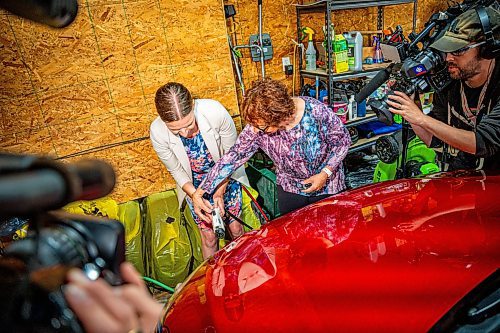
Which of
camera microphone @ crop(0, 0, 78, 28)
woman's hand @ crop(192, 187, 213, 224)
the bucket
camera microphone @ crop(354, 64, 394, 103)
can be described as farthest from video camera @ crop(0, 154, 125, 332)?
the bucket

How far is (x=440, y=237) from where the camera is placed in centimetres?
116

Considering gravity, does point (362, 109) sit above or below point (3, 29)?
below

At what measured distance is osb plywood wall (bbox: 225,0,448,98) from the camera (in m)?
3.74

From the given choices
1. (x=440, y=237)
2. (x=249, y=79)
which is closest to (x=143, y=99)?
(x=249, y=79)

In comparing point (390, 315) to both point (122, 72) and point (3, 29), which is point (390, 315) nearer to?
point (122, 72)

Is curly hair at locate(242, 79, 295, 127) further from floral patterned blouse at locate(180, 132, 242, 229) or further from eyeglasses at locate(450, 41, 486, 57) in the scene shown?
eyeglasses at locate(450, 41, 486, 57)

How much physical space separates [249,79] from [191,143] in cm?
173

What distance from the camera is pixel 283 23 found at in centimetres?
397

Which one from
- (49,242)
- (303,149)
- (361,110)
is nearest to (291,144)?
(303,149)

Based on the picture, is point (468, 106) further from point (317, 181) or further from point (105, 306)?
point (105, 306)

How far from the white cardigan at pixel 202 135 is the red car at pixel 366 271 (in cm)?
122

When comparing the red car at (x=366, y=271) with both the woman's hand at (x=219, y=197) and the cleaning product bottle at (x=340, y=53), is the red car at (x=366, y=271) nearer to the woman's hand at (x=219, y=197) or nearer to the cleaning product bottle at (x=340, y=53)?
the woman's hand at (x=219, y=197)

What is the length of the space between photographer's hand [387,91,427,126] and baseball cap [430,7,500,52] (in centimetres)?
35

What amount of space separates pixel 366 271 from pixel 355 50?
3469 mm
